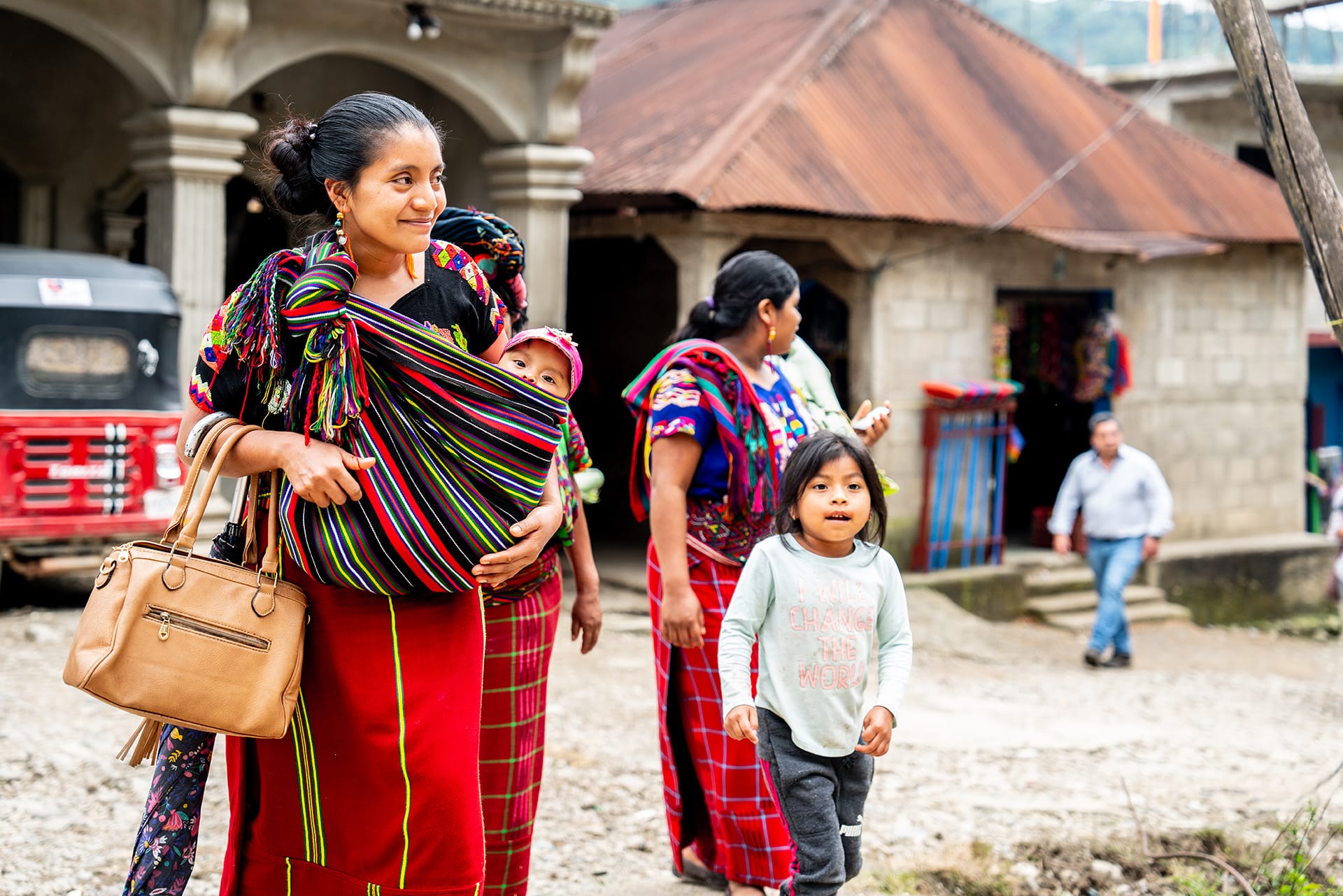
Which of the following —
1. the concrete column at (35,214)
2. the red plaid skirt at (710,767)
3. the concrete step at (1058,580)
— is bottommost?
the concrete step at (1058,580)

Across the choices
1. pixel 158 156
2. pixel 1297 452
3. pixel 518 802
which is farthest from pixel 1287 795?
pixel 1297 452

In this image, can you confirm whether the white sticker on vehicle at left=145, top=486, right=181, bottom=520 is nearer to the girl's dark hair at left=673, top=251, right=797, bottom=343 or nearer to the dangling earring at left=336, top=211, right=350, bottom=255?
the girl's dark hair at left=673, top=251, right=797, bottom=343

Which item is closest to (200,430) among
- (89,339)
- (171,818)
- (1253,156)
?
(171,818)

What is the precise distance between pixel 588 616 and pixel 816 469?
2.63 ft

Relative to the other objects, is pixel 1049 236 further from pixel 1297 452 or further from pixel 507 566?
pixel 507 566

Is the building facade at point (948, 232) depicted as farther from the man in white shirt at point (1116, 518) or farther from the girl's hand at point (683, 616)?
the girl's hand at point (683, 616)

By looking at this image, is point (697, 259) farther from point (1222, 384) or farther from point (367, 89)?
point (1222, 384)

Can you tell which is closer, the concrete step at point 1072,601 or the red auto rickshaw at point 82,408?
the red auto rickshaw at point 82,408

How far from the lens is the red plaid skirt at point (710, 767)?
362cm

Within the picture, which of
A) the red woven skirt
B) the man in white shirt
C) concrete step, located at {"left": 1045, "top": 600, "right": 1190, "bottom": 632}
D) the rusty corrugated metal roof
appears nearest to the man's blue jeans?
the man in white shirt

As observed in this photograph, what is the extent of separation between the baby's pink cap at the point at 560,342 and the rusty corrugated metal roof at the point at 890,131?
20.0 feet

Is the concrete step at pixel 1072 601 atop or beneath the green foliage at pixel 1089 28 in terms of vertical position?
beneath

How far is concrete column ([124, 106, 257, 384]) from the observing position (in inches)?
332

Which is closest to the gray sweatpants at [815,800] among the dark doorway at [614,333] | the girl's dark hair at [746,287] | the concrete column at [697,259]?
the girl's dark hair at [746,287]
